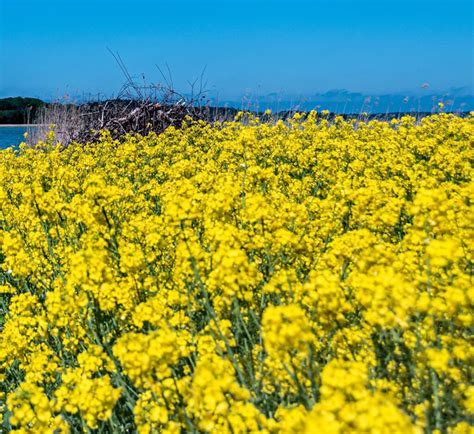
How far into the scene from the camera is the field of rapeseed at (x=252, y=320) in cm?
265

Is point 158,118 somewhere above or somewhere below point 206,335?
above

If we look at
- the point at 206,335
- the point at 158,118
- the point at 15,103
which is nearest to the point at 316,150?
the point at 206,335

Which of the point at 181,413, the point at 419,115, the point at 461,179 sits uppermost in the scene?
the point at 419,115

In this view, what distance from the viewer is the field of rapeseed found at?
8.70 feet

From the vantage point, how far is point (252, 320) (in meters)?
4.21

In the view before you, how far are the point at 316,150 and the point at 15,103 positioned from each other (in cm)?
7837

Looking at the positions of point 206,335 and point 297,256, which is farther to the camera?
point 297,256

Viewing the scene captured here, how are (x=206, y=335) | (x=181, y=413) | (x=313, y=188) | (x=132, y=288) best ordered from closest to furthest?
(x=181, y=413), (x=206, y=335), (x=132, y=288), (x=313, y=188)

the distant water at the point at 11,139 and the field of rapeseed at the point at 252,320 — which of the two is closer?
the field of rapeseed at the point at 252,320

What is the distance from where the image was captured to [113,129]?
17.2m

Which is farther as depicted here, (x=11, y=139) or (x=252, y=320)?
(x=11, y=139)

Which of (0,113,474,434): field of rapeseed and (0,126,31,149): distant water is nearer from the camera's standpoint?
(0,113,474,434): field of rapeseed

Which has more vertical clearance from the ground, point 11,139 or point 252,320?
point 11,139

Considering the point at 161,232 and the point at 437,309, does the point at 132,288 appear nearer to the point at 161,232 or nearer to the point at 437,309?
the point at 161,232
